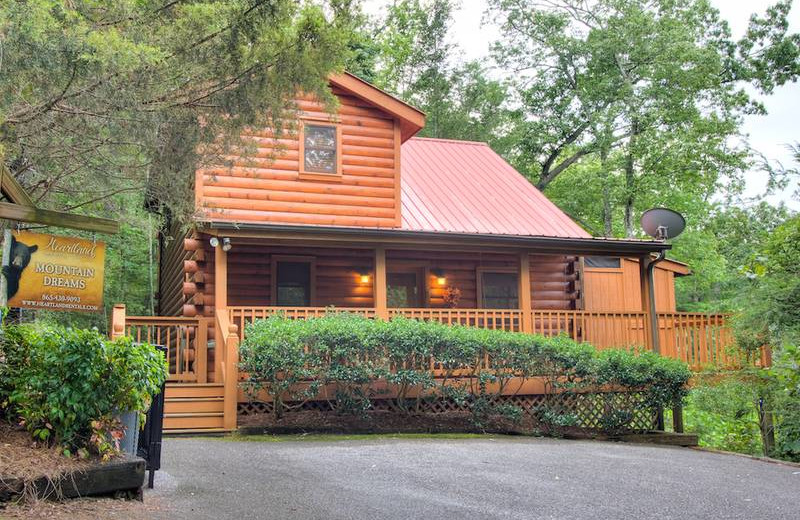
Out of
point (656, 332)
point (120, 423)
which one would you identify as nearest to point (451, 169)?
point (656, 332)

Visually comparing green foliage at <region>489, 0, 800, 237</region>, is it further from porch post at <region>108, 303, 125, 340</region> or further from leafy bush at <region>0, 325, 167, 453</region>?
leafy bush at <region>0, 325, 167, 453</region>

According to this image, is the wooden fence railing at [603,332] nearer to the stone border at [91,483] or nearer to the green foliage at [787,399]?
the green foliage at [787,399]

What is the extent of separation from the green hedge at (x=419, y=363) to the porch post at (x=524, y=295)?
1718 mm

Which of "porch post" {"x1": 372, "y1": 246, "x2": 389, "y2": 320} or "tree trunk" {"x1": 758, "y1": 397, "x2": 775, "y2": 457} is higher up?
"porch post" {"x1": 372, "y1": 246, "x2": 389, "y2": 320}

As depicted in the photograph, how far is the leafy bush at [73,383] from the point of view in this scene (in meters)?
5.73

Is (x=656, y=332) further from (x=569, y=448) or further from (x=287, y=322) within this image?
(x=287, y=322)

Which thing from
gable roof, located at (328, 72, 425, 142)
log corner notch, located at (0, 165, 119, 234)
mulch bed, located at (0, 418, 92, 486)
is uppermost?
gable roof, located at (328, 72, 425, 142)

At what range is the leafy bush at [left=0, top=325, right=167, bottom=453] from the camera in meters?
5.73

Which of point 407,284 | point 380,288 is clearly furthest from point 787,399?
point 407,284

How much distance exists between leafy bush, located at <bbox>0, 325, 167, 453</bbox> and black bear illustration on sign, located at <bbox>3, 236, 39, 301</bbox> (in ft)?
4.74

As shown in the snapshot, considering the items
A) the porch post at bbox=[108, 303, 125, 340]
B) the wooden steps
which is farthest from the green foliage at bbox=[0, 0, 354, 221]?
the wooden steps

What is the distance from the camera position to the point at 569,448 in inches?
412

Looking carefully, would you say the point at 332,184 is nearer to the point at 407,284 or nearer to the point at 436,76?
the point at 407,284

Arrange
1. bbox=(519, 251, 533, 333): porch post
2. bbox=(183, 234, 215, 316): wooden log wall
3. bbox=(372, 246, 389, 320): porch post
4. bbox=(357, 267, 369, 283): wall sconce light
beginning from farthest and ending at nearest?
bbox=(357, 267, 369, 283): wall sconce light, bbox=(183, 234, 215, 316): wooden log wall, bbox=(519, 251, 533, 333): porch post, bbox=(372, 246, 389, 320): porch post
